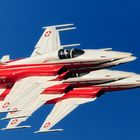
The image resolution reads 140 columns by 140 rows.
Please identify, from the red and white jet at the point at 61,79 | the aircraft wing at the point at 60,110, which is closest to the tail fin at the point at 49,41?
the red and white jet at the point at 61,79

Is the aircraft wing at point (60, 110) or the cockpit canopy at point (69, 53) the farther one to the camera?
the cockpit canopy at point (69, 53)

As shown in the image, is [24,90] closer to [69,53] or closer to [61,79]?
[61,79]

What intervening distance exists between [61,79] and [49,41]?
9.06m

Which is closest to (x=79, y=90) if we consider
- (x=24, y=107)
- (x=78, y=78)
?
(x=78, y=78)

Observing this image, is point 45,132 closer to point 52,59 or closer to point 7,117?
point 7,117

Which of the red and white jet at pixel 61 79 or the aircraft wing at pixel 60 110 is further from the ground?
the red and white jet at pixel 61 79

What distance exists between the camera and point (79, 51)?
7906 centimetres

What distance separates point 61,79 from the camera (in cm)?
7806

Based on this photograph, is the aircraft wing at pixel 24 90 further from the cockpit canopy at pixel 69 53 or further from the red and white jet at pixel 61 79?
the cockpit canopy at pixel 69 53

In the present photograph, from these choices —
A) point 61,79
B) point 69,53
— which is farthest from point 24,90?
point 69,53

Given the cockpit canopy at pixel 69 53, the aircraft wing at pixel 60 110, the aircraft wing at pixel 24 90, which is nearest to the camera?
the aircraft wing at pixel 60 110

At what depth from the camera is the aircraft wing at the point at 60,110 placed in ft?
241

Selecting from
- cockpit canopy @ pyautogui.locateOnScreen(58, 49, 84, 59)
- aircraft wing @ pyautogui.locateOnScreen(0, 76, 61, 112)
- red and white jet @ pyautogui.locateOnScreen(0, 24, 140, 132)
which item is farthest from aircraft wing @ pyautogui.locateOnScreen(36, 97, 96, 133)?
cockpit canopy @ pyautogui.locateOnScreen(58, 49, 84, 59)

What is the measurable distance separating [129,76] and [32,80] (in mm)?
10487
